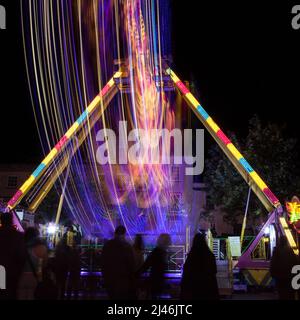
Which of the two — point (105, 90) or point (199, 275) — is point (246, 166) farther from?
point (199, 275)

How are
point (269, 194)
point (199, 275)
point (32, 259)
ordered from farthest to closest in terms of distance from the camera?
point (269, 194) < point (32, 259) < point (199, 275)

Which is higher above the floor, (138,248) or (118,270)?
(138,248)

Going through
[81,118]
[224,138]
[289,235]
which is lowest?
[289,235]

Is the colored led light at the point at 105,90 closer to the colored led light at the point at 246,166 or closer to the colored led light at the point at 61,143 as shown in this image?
the colored led light at the point at 61,143

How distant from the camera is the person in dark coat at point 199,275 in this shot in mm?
6875

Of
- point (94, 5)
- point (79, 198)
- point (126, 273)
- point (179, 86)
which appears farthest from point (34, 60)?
point (79, 198)

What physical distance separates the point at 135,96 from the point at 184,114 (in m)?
8.33

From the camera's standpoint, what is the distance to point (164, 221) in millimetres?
29375

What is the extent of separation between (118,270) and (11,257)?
1.76 meters

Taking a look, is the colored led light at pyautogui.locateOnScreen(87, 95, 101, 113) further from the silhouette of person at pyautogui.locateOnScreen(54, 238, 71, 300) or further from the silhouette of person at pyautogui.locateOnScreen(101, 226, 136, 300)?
the silhouette of person at pyautogui.locateOnScreen(101, 226, 136, 300)

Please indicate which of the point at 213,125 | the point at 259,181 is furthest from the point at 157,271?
the point at 213,125

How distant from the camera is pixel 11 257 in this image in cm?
723

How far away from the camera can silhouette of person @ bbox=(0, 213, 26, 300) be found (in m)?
7.20
